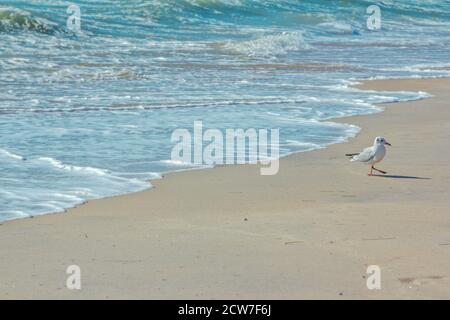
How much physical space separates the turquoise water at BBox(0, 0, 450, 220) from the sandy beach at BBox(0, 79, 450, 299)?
1.92 feet

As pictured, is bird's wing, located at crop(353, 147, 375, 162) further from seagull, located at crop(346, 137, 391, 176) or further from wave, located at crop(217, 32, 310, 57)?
wave, located at crop(217, 32, 310, 57)

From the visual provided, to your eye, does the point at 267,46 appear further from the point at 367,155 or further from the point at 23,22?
the point at 367,155

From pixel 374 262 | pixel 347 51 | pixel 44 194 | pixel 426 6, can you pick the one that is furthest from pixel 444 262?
pixel 426 6

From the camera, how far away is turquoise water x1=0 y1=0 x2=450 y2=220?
8000 millimetres

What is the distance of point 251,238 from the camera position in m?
5.48

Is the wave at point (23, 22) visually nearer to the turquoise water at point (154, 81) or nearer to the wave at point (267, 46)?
the turquoise water at point (154, 81)

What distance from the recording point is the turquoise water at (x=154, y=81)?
26.2 ft

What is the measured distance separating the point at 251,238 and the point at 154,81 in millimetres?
9522

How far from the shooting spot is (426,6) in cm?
4147

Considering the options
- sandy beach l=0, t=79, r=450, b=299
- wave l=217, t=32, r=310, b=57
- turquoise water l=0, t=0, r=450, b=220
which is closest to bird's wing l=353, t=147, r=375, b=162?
sandy beach l=0, t=79, r=450, b=299

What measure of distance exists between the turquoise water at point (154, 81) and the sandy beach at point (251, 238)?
58 cm

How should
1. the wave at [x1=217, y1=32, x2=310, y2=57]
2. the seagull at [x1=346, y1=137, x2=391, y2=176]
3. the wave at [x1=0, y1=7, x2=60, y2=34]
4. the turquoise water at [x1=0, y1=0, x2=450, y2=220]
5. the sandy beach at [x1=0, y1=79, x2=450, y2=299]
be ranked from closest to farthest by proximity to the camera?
the sandy beach at [x1=0, y1=79, x2=450, y2=299] → the seagull at [x1=346, y1=137, x2=391, y2=176] → the turquoise water at [x1=0, y1=0, x2=450, y2=220] → the wave at [x1=217, y1=32, x2=310, y2=57] → the wave at [x1=0, y1=7, x2=60, y2=34]

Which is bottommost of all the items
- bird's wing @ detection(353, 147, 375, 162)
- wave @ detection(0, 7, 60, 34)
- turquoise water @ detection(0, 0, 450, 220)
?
turquoise water @ detection(0, 0, 450, 220)

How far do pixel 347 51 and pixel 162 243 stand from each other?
56.2 ft
